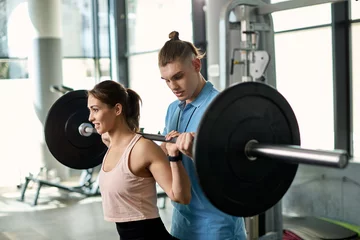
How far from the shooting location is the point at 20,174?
22.5ft

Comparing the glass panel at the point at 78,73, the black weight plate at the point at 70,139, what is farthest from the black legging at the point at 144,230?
the glass panel at the point at 78,73

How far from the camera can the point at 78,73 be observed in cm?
750

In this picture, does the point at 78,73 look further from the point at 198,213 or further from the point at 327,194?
the point at 198,213

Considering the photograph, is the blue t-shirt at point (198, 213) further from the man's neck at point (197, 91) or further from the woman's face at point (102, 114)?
the woman's face at point (102, 114)

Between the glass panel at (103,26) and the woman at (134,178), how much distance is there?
244 inches

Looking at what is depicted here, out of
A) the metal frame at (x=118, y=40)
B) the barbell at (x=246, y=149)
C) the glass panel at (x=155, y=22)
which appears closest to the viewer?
the barbell at (x=246, y=149)

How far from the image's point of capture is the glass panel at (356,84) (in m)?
4.31

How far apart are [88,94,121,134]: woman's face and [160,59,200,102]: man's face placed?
0.19 m

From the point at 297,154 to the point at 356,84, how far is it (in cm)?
351

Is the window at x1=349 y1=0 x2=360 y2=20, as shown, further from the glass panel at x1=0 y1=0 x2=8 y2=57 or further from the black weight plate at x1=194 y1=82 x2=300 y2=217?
the glass panel at x1=0 y1=0 x2=8 y2=57

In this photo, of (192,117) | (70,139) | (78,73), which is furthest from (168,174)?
(78,73)

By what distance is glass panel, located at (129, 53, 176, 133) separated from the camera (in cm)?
672

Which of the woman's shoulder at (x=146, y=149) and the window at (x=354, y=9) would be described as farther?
the window at (x=354, y=9)

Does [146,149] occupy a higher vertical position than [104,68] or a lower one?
lower
